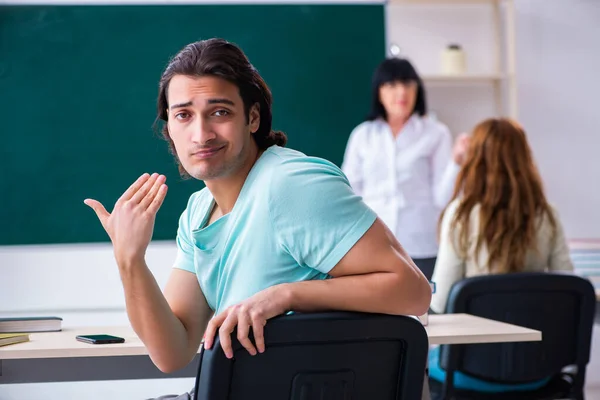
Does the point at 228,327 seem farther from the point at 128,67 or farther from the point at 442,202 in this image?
the point at 128,67

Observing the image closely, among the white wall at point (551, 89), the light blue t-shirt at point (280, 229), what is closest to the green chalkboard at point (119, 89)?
the white wall at point (551, 89)

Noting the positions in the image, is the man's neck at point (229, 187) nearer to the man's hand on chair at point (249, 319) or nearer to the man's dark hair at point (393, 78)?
the man's hand on chair at point (249, 319)

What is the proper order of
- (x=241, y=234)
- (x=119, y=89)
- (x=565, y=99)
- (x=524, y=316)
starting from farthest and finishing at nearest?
(x=565, y=99)
(x=119, y=89)
(x=524, y=316)
(x=241, y=234)

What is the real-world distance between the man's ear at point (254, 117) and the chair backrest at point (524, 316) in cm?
102

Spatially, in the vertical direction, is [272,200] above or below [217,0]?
below

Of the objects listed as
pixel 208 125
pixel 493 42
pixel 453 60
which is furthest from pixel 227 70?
pixel 493 42

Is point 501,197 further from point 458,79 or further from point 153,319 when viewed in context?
point 458,79

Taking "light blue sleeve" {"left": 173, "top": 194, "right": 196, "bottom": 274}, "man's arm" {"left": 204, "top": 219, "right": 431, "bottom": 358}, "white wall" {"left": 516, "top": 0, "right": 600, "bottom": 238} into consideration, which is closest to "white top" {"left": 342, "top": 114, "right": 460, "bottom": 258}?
"white wall" {"left": 516, "top": 0, "right": 600, "bottom": 238}

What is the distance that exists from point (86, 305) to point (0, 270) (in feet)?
1.65

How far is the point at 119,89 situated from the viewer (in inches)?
182

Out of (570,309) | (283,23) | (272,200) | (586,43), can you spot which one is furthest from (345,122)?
(272,200)

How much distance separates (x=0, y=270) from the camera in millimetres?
4434

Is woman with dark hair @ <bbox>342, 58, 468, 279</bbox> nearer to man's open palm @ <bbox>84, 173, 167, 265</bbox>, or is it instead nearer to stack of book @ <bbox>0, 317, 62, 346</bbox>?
stack of book @ <bbox>0, 317, 62, 346</bbox>

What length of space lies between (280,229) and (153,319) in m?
0.31
